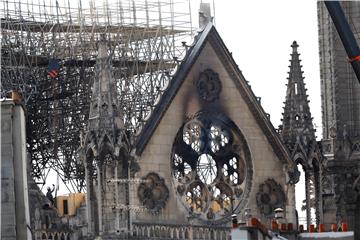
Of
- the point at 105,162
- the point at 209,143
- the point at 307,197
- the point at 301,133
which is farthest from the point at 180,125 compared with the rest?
the point at 307,197

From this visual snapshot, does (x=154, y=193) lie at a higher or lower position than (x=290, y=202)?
higher

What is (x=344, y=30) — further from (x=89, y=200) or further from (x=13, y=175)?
(x=89, y=200)

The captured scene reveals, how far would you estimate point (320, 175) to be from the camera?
107875mm

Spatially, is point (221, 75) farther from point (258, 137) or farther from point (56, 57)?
point (56, 57)

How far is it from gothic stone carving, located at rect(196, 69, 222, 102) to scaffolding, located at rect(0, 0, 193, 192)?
12041mm

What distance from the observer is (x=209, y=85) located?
350 ft

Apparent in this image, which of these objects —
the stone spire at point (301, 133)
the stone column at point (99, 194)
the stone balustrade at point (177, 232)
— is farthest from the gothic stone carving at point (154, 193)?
the stone spire at point (301, 133)

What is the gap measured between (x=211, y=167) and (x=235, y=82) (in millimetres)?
3495

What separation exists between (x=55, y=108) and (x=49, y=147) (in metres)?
1.72

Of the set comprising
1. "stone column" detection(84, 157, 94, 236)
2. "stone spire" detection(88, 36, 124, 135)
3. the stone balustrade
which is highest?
"stone spire" detection(88, 36, 124, 135)

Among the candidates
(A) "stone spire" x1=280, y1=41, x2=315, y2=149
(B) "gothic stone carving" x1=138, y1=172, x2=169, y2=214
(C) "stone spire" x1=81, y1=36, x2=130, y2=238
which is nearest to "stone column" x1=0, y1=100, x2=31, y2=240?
(C) "stone spire" x1=81, y1=36, x2=130, y2=238

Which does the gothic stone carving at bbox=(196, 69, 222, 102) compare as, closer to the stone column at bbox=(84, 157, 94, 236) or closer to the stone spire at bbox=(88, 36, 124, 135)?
the stone spire at bbox=(88, 36, 124, 135)

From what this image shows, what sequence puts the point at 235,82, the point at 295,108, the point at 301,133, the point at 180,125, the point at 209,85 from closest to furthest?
1. the point at 180,125
2. the point at 209,85
3. the point at 235,82
4. the point at 301,133
5. the point at 295,108

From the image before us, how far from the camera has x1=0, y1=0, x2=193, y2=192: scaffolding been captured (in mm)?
120312
